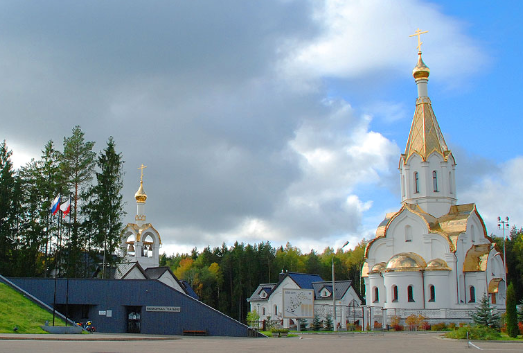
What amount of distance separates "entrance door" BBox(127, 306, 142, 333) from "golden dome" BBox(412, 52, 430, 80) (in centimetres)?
3518

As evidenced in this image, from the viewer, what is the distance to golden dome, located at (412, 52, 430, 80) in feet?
177

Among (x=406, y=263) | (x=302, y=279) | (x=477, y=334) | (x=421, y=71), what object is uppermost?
(x=421, y=71)

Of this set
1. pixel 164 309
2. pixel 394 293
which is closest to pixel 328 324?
pixel 394 293

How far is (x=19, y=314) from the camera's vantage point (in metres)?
28.2

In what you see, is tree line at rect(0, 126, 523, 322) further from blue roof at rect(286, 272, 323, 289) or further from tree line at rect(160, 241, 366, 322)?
tree line at rect(160, 241, 366, 322)

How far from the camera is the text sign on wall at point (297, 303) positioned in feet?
116

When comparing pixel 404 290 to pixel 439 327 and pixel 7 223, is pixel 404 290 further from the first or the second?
pixel 7 223

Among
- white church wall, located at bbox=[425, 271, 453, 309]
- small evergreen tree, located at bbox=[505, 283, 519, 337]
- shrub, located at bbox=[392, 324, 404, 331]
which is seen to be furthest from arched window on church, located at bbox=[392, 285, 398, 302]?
small evergreen tree, located at bbox=[505, 283, 519, 337]

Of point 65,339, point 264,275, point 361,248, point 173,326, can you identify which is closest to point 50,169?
point 173,326

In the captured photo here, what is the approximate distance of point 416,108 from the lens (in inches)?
2135

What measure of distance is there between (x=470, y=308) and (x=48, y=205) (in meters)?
33.6

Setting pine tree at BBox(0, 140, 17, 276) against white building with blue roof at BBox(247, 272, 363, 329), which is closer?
pine tree at BBox(0, 140, 17, 276)

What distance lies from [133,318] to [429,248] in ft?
87.3

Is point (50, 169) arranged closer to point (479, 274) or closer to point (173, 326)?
point (173, 326)
